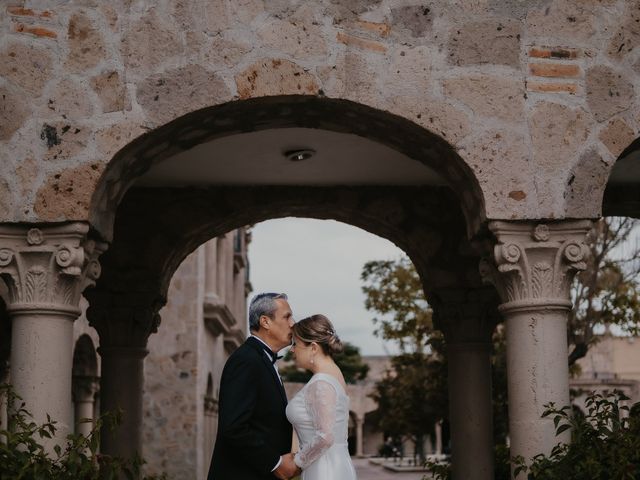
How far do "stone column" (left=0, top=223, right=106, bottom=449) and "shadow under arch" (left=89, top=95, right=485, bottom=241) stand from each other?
29 centimetres

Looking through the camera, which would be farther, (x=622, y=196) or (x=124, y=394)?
(x=622, y=196)

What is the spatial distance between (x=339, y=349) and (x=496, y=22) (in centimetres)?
231

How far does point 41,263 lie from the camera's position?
6262mm

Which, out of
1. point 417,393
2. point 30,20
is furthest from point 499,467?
point 417,393

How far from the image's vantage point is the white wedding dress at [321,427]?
5.25 m

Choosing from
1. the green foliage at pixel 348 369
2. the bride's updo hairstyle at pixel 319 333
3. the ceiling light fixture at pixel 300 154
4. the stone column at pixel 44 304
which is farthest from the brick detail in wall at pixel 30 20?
the green foliage at pixel 348 369

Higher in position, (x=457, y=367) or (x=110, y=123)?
(x=110, y=123)

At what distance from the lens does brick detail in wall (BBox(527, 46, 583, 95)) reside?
21.3ft

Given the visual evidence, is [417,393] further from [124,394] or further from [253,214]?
[124,394]

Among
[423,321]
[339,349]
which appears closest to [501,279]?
[339,349]

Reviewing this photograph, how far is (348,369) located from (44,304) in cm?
5752

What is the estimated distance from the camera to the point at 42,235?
→ 6.27m

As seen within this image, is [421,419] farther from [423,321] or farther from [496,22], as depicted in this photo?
[496,22]

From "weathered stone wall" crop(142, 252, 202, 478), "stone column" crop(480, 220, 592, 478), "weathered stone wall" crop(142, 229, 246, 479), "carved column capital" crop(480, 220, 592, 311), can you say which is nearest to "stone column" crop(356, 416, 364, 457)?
"weathered stone wall" crop(142, 229, 246, 479)
